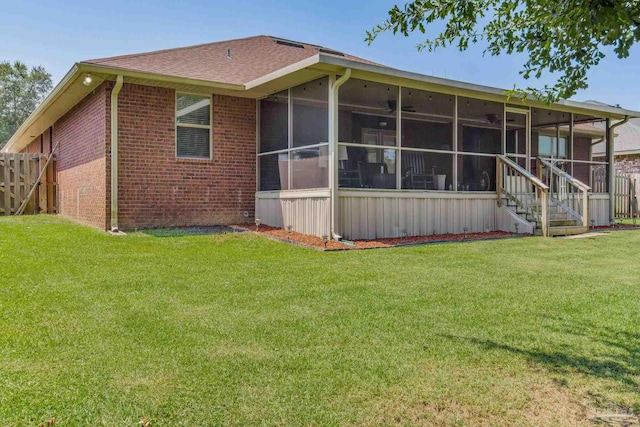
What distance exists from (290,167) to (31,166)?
9981 mm

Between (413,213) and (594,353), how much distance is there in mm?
6847

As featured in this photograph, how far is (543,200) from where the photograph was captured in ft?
32.9

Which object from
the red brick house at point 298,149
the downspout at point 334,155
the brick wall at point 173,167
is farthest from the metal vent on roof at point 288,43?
the downspout at point 334,155

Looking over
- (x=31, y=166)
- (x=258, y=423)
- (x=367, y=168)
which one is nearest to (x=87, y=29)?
(x=31, y=166)

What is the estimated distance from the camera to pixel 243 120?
10867mm

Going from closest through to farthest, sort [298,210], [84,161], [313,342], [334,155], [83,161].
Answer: [313,342] < [334,155] < [298,210] < [84,161] < [83,161]

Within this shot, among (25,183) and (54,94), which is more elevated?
(54,94)

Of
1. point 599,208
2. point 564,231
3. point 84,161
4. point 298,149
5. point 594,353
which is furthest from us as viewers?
point 599,208

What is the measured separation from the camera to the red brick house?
9.20 meters

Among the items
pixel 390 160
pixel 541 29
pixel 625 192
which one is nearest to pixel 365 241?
pixel 390 160

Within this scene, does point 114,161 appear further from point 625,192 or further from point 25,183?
point 625,192

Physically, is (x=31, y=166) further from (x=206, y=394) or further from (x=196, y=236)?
(x=206, y=394)

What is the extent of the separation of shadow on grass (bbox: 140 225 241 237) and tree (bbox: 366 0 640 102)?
6485 millimetres

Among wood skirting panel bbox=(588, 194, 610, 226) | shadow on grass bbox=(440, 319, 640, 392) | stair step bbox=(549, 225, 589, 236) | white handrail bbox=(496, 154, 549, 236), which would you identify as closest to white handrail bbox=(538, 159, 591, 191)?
white handrail bbox=(496, 154, 549, 236)
